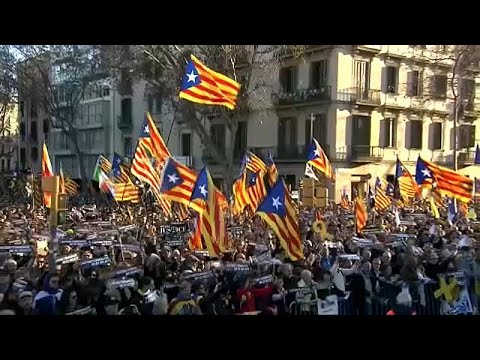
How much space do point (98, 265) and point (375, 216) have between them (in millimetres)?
6136

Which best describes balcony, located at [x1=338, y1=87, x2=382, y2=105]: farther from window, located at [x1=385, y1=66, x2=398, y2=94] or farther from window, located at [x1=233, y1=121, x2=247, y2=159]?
window, located at [x1=233, y1=121, x2=247, y2=159]

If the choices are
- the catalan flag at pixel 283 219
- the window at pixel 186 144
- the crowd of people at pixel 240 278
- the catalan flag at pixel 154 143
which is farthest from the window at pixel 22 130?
the catalan flag at pixel 283 219

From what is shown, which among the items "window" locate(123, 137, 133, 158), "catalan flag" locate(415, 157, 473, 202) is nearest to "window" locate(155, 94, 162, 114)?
"window" locate(123, 137, 133, 158)

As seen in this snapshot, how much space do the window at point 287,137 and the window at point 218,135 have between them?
1.91 meters

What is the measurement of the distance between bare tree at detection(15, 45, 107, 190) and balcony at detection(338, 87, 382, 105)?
7171mm

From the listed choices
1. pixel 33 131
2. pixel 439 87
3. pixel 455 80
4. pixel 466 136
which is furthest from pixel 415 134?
pixel 33 131

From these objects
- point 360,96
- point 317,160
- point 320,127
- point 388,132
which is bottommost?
point 317,160

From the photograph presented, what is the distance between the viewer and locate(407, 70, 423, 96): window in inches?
637

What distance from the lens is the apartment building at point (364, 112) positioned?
48.1 feet

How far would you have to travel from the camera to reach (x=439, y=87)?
631 inches

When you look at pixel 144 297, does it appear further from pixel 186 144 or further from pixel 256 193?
pixel 186 144

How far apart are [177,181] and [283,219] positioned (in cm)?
191
